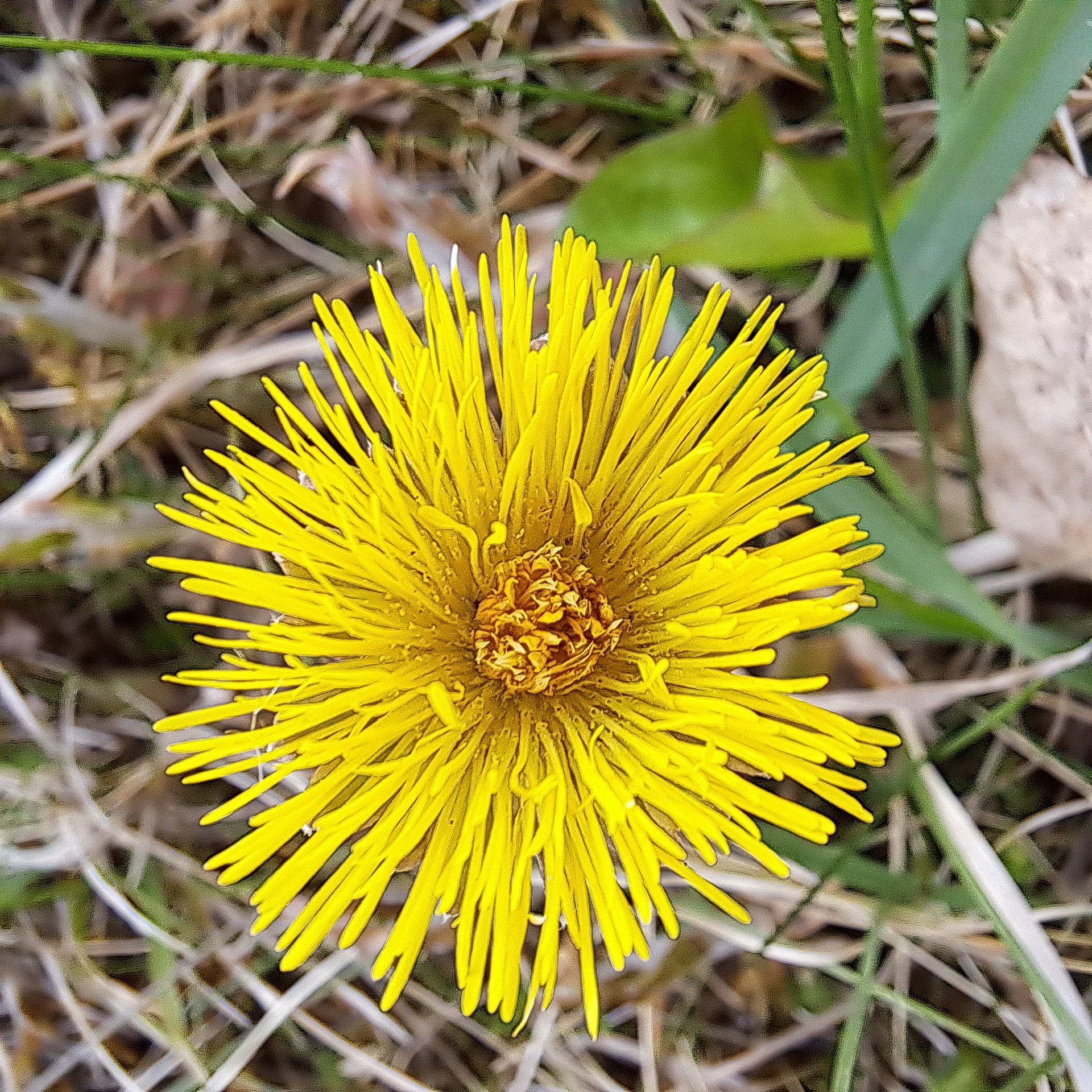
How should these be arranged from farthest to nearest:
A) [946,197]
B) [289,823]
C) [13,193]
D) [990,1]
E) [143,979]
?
[13,193]
[143,979]
[990,1]
[946,197]
[289,823]

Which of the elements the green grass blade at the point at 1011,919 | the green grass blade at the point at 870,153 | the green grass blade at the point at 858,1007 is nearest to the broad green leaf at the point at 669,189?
the green grass blade at the point at 870,153

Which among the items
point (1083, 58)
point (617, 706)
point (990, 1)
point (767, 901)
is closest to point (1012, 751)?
point (767, 901)

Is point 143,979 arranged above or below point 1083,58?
below

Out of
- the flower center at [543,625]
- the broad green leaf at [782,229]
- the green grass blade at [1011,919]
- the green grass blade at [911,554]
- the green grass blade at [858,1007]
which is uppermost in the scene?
the broad green leaf at [782,229]

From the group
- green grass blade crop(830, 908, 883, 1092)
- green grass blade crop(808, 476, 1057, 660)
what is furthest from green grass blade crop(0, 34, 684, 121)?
green grass blade crop(830, 908, 883, 1092)

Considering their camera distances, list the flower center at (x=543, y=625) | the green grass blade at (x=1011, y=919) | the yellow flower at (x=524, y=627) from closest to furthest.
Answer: the yellow flower at (x=524, y=627)
the flower center at (x=543, y=625)
the green grass blade at (x=1011, y=919)

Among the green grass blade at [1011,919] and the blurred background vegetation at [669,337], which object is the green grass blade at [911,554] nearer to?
the blurred background vegetation at [669,337]

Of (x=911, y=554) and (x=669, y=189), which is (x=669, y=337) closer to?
(x=669, y=189)

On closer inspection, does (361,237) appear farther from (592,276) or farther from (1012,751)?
(1012,751)
